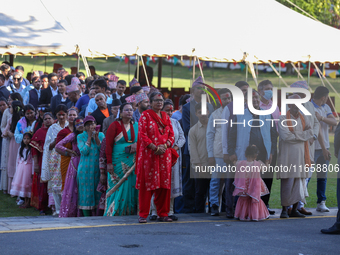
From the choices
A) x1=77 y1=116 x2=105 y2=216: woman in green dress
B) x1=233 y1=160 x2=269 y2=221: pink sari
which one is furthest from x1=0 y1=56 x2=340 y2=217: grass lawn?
x1=233 y1=160 x2=269 y2=221: pink sari

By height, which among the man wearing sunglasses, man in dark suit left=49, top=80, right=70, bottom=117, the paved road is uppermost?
the man wearing sunglasses

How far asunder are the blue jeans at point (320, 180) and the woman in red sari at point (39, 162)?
4.46m

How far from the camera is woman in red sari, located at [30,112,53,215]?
902 cm

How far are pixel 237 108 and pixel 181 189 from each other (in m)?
1.42

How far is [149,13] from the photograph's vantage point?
16.2m

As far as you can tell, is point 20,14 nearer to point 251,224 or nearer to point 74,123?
point 74,123

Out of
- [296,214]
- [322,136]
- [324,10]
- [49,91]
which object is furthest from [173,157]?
[324,10]

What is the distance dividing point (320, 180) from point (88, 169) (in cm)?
363

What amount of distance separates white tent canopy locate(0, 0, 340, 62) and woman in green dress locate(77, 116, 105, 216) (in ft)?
21.9

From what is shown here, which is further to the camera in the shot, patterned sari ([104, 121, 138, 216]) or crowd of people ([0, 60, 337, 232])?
patterned sari ([104, 121, 138, 216])

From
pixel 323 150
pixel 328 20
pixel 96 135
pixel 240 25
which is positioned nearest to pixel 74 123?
pixel 96 135

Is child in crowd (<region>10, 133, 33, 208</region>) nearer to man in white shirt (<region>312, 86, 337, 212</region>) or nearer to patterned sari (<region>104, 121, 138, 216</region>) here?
patterned sari (<region>104, 121, 138, 216</region>)

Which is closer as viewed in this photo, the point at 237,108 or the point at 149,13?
the point at 237,108

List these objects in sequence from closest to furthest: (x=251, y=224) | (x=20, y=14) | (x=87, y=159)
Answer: (x=251, y=224), (x=87, y=159), (x=20, y=14)
